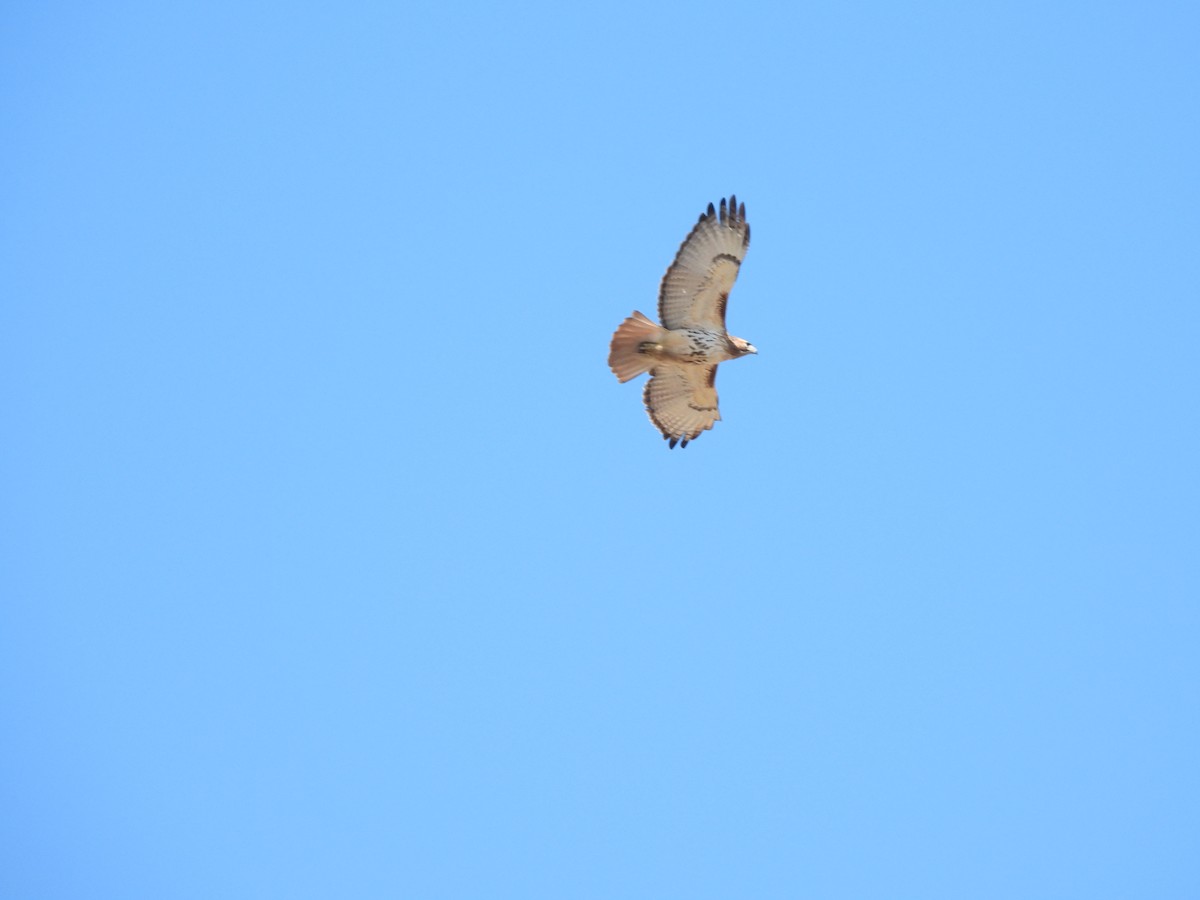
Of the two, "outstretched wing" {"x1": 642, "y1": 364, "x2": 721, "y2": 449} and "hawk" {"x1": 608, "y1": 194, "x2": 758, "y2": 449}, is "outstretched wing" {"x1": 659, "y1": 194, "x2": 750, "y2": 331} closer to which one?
"hawk" {"x1": 608, "y1": 194, "x2": 758, "y2": 449}

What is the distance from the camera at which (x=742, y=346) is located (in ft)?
44.8

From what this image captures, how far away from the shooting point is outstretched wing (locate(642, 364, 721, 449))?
14227 mm

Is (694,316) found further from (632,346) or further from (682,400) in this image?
(682,400)

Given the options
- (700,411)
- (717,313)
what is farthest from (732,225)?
(700,411)

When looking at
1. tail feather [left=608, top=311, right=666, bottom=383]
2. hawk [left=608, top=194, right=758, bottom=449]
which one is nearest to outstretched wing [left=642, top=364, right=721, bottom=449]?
hawk [left=608, top=194, right=758, bottom=449]

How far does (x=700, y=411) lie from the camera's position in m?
14.8

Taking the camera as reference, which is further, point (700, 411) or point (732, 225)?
point (700, 411)

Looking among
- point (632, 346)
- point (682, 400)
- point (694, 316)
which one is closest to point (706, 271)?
point (694, 316)

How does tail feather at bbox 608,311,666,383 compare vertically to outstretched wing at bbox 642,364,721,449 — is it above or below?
below

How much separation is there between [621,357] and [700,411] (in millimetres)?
1544

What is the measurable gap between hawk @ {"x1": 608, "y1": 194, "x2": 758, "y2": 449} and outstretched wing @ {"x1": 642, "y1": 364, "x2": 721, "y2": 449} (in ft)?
0.09

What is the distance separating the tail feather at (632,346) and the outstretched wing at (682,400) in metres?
0.42

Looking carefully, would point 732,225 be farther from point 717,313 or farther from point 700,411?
point 700,411

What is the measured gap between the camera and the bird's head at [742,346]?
13.6m
